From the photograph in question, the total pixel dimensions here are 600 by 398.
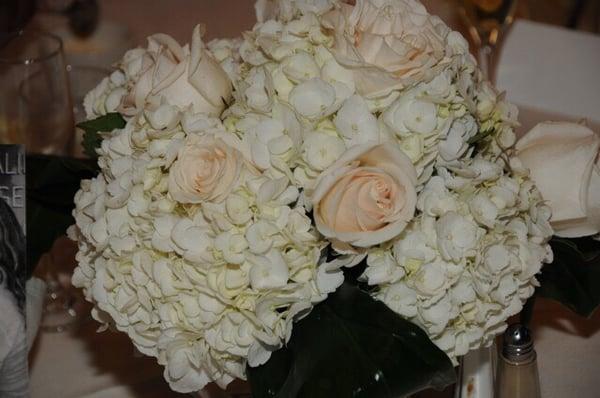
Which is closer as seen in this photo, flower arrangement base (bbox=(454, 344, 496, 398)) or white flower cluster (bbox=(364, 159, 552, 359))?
white flower cluster (bbox=(364, 159, 552, 359))

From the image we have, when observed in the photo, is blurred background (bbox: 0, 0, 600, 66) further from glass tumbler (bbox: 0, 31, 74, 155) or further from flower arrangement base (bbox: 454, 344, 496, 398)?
flower arrangement base (bbox: 454, 344, 496, 398)

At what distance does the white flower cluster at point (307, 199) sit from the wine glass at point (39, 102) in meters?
0.47

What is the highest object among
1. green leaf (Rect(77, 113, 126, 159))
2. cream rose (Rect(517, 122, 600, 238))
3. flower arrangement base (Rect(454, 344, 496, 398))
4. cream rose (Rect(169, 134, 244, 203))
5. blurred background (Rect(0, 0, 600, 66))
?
cream rose (Rect(169, 134, 244, 203))

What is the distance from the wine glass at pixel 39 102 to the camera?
1188mm

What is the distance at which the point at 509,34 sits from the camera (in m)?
1.61

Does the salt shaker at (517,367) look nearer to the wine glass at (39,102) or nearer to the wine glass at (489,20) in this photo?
the wine glass at (39,102)

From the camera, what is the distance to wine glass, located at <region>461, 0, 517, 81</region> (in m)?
1.47

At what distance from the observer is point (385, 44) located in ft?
2.26

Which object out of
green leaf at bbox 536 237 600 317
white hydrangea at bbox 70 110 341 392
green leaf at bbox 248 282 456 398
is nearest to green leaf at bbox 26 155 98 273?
white hydrangea at bbox 70 110 341 392

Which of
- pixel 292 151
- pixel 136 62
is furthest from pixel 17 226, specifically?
pixel 292 151

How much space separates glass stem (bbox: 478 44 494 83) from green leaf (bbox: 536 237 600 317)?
0.61 meters

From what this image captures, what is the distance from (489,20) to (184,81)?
0.84m

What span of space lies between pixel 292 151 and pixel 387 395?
0.61ft

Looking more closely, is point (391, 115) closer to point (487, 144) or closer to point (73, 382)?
point (487, 144)
